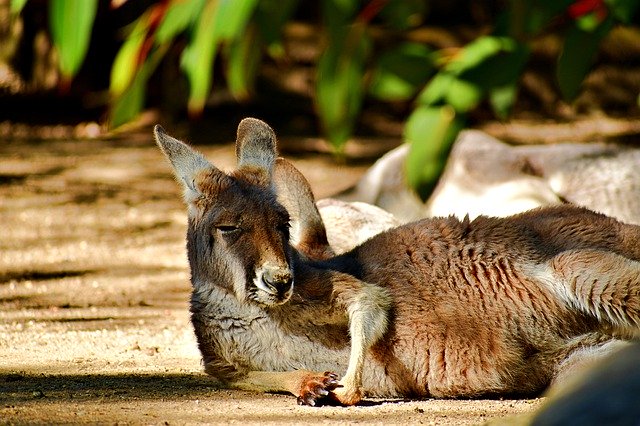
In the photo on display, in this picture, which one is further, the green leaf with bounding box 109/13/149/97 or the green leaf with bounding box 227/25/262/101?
the green leaf with bounding box 227/25/262/101

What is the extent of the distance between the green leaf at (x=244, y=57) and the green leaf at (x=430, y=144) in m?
0.48

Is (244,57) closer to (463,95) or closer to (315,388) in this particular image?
(463,95)

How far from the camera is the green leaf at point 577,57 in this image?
121 inches

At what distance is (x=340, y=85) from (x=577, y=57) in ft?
2.35

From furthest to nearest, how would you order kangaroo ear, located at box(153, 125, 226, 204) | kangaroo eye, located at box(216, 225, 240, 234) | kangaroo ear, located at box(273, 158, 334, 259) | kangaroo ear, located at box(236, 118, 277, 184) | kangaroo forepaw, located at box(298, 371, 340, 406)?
kangaroo ear, located at box(273, 158, 334, 259)
kangaroo ear, located at box(236, 118, 277, 184)
kangaroo ear, located at box(153, 125, 226, 204)
kangaroo eye, located at box(216, 225, 240, 234)
kangaroo forepaw, located at box(298, 371, 340, 406)

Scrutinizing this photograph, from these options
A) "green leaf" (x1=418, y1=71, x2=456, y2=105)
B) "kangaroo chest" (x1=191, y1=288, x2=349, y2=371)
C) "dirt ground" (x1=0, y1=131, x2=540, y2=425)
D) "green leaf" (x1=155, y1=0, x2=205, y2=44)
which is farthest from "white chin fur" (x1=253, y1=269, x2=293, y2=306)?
"green leaf" (x1=155, y1=0, x2=205, y2=44)

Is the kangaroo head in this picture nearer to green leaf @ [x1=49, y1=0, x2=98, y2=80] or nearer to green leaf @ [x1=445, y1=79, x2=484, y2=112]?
green leaf @ [x1=445, y1=79, x2=484, y2=112]

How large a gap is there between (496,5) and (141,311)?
20.8 feet

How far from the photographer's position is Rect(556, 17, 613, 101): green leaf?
10.1 ft

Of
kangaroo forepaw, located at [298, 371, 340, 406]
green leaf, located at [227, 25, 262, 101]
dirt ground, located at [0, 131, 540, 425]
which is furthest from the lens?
kangaroo forepaw, located at [298, 371, 340, 406]

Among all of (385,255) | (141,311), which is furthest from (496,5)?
(385,255)

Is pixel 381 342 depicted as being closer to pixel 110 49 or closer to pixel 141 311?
pixel 141 311

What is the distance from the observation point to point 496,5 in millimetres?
10430

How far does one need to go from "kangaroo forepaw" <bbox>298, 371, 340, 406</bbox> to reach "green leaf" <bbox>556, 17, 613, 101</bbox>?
1.12 m
